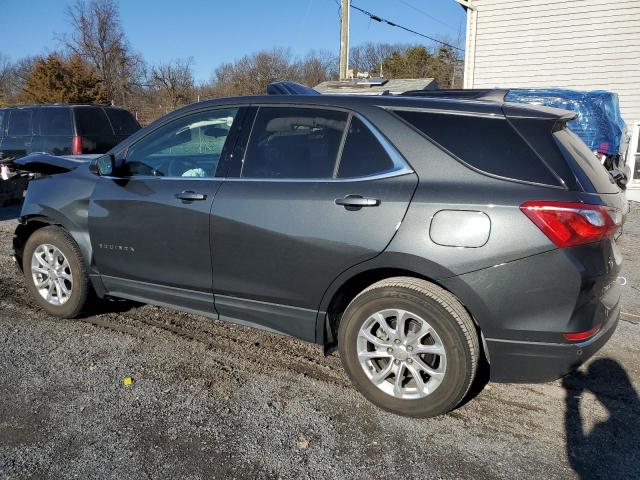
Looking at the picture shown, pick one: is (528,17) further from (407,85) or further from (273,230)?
(273,230)

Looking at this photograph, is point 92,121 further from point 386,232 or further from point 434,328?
point 434,328

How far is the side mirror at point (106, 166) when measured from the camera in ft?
12.5

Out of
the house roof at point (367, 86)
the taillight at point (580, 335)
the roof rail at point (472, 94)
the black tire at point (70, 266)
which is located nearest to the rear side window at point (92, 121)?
the black tire at point (70, 266)

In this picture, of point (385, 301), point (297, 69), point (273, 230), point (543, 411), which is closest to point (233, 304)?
point (273, 230)

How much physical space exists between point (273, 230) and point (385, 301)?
807mm

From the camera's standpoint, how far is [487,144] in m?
2.77

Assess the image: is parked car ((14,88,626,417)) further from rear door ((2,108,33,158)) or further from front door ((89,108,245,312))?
rear door ((2,108,33,158))

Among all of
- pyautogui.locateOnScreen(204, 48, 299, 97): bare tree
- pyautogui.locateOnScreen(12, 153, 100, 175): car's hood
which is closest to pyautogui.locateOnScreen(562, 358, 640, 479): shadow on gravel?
pyautogui.locateOnScreen(12, 153, 100, 175): car's hood

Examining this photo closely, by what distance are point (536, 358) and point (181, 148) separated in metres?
2.86

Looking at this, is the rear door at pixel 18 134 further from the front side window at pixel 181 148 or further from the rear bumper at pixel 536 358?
the rear bumper at pixel 536 358

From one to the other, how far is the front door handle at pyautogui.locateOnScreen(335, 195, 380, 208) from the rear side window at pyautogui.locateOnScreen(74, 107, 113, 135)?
808 cm

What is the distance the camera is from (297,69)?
4134 centimetres

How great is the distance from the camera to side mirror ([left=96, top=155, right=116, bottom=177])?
379 centimetres

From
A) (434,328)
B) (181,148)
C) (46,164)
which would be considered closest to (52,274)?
(46,164)
